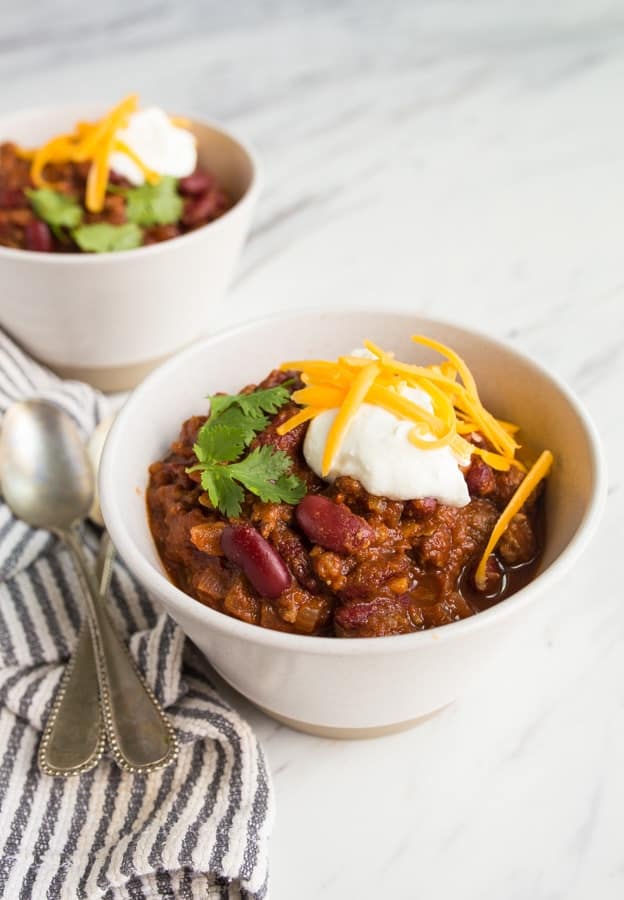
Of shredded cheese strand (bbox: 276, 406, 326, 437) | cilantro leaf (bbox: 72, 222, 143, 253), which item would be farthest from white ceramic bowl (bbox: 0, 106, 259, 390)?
shredded cheese strand (bbox: 276, 406, 326, 437)

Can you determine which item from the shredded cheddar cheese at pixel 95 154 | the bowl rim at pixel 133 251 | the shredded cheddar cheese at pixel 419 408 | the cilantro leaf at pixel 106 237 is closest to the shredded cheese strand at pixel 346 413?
the shredded cheddar cheese at pixel 419 408

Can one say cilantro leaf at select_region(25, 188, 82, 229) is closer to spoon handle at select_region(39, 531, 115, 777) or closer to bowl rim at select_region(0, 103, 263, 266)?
bowl rim at select_region(0, 103, 263, 266)

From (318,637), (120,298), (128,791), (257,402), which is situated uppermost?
(257,402)

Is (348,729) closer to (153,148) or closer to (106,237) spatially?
(106,237)

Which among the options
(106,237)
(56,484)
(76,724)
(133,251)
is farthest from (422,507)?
(106,237)

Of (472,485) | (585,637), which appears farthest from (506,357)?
(585,637)

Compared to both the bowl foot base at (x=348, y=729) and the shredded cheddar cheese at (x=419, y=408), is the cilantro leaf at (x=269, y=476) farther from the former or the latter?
the bowl foot base at (x=348, y=729)

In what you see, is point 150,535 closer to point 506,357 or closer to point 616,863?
point 506,357
